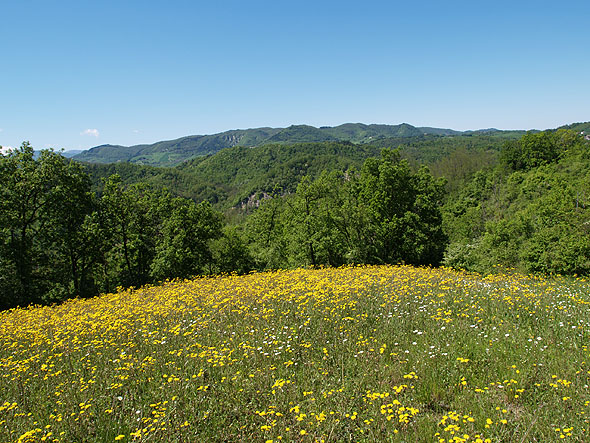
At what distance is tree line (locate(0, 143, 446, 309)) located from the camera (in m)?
20.0

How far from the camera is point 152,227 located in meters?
27.1

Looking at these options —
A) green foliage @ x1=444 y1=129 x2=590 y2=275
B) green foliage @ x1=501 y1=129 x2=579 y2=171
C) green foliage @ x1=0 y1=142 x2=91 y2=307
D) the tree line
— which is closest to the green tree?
the tree line

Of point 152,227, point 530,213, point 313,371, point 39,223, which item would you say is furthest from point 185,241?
point 530,213

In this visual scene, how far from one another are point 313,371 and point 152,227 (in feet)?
83.2

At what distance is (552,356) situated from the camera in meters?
5.16

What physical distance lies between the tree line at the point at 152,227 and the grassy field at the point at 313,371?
1501 cm

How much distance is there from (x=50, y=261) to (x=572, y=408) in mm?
26665

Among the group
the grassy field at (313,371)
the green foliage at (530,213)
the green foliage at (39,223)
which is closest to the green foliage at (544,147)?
the green foliage at (530,213)

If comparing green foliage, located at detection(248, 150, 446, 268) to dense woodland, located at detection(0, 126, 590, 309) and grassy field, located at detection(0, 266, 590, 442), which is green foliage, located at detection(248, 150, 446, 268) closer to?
dense woodland, located at detection(0, 126, 590, 309)

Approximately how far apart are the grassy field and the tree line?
591 inches

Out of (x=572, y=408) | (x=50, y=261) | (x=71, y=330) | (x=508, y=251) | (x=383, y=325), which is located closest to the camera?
(x=572, y=408)

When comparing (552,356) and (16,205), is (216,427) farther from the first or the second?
(16,205)

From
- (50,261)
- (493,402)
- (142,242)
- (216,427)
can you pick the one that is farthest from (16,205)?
(493,402)

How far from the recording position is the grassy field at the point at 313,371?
12.9ft
